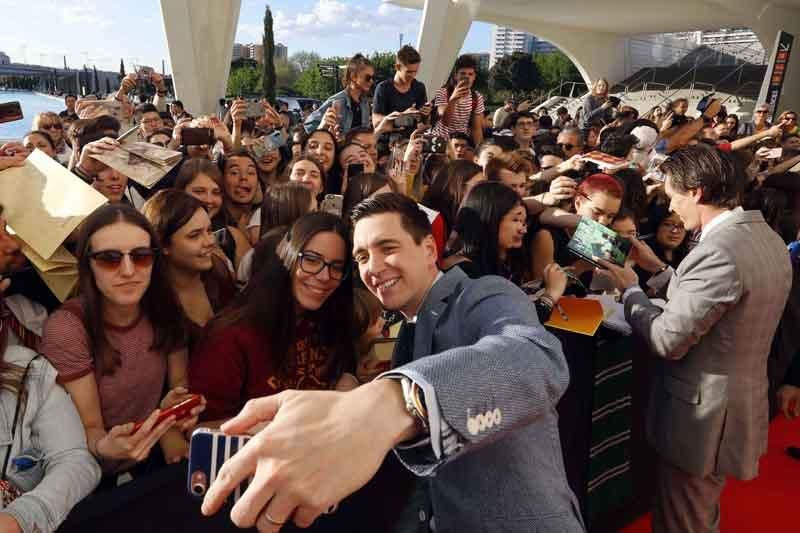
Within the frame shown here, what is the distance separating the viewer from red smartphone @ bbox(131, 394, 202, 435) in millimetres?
1775

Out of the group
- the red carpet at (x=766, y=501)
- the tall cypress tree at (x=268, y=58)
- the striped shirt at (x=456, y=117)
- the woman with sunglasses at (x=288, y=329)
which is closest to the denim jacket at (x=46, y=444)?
the woman with sunglasses at (x=288, y=329)

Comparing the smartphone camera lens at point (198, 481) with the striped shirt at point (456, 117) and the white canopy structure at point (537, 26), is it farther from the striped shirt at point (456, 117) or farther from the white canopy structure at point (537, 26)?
the white canopy structure at point (537, 26)

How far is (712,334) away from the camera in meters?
2.45

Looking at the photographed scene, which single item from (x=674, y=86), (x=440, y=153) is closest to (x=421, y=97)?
(x=440, y=153)

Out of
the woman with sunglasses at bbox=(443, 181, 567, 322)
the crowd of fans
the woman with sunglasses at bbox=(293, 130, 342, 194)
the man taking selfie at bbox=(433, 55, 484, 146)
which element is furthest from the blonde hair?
the man taking selfie at bbox=(433, 55, 484, 146)

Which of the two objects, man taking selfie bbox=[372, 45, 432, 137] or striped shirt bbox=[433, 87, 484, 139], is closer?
man taking selfie bbox=[372, 45, 432, 137]

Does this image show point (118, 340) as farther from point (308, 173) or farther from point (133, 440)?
point (308, 173)

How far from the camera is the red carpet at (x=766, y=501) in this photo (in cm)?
329

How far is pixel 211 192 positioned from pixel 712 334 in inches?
116

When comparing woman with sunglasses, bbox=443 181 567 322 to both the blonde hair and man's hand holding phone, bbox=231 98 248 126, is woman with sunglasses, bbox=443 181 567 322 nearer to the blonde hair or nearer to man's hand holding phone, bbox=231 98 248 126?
the blonde hair

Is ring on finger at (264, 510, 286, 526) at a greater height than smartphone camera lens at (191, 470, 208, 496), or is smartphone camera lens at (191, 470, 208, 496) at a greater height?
ring on finger at (264, 510, 286, 526)

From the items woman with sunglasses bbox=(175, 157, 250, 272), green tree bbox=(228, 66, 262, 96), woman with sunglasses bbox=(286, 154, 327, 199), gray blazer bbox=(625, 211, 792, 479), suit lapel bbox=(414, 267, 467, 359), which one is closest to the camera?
suit lapel bbox=(414, 267, 467, 359)

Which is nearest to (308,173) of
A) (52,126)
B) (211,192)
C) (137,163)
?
(211,192)

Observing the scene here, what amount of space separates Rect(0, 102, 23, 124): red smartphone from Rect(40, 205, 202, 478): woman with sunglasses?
1.52 m
